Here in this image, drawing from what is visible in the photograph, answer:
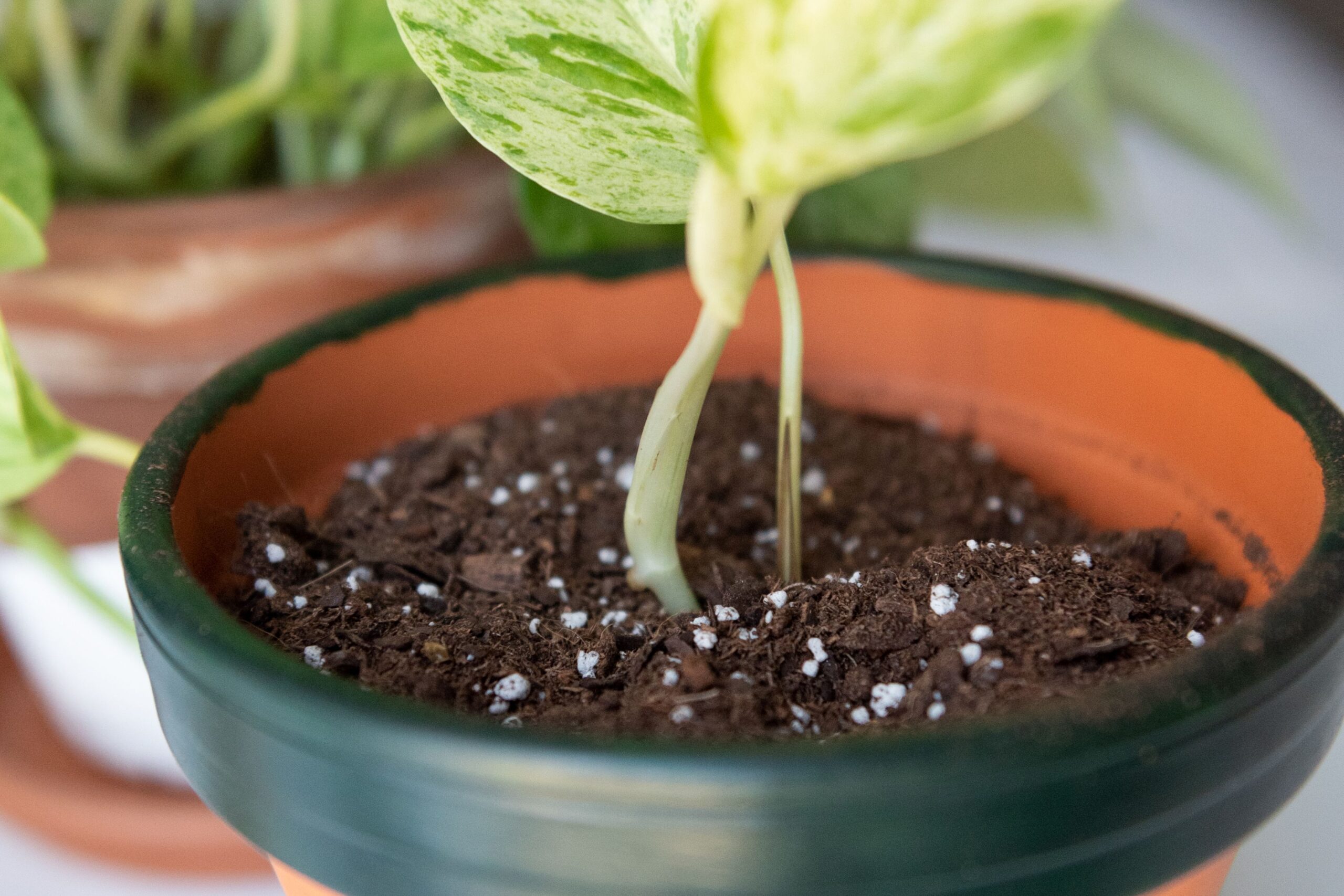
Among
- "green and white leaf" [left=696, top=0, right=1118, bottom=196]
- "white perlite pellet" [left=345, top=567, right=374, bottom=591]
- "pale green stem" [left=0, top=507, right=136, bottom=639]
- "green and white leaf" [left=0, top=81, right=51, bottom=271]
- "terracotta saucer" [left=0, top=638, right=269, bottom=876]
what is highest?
"green and white leaf" [left=696, top=0, right=1118, bottom=196]

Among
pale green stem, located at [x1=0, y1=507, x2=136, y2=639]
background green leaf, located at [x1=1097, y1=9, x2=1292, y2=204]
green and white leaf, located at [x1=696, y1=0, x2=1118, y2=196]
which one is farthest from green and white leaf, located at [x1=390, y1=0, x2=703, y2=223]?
background green leaf, located at [x1=1097, y1=9, x2=1292, y2=204]

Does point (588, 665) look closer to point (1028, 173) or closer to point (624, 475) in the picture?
point (624, 475)

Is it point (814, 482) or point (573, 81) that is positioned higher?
point (573, 81)

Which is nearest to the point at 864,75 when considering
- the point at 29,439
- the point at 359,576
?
the point at 359,576

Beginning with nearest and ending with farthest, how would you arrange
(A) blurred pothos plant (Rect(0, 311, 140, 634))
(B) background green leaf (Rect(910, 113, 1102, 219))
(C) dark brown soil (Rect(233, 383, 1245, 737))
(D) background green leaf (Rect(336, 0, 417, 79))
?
(C) dark brown soil (Rect(233, 383, 1245, 737)) → (A) blurred pothos plant (Rect(0, 311, 140, 634)) → (D) background green leaf (Rect(336, 0, 417, 79)) → (B) background green leaf (Rect(910, 113, 1102, 219))

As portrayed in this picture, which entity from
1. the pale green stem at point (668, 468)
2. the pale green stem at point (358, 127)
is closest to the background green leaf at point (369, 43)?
the pale green stem at point (358, 127)

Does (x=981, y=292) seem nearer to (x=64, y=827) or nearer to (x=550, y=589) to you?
(x=550, y=589)

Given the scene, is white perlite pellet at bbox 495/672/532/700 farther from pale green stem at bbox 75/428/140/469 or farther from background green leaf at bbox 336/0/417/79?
background green leaf at bbox 336/0/417/79
